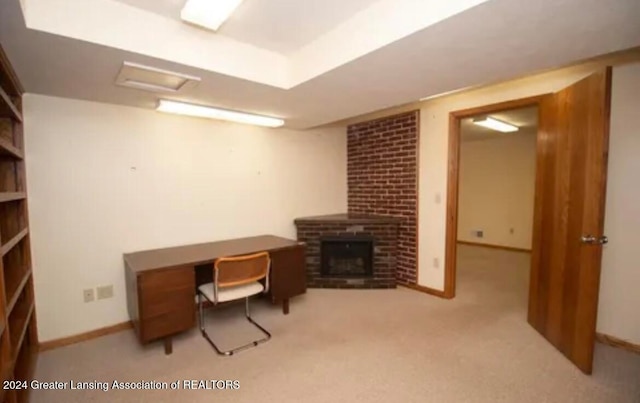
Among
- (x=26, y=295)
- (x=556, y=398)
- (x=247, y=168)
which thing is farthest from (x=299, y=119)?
(x=556, y=398)

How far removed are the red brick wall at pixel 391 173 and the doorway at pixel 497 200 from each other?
89cm

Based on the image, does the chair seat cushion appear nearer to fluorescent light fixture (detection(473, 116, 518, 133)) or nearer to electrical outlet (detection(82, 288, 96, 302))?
electrical outlet (detection(82, 288, 96, 302))

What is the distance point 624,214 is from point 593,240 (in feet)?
2.58

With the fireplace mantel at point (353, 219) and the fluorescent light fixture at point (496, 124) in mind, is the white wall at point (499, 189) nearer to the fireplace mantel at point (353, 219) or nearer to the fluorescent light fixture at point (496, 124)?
the fluorescent light fixture at point (496, 124)

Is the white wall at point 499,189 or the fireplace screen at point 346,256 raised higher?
the white wall at point 499,189

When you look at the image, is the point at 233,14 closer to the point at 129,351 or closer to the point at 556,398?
the point at 129,351

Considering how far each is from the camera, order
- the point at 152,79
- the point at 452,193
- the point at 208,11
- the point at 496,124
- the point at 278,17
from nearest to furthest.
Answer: the point at 208,11 < the point at 278,17 < the point at 152,79 < the point at 452,193 < the point at 496,124

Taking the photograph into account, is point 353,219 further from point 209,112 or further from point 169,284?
point 169,284

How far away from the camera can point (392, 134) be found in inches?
158

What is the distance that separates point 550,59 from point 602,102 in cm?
44

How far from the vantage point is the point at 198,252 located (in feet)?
9.42

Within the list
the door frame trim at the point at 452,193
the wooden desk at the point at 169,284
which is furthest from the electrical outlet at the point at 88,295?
the door frame trim at the point at 452,193

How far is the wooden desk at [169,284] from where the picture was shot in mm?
2289

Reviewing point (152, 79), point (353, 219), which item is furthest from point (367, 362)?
point (152, 79)
